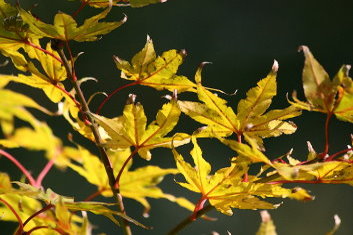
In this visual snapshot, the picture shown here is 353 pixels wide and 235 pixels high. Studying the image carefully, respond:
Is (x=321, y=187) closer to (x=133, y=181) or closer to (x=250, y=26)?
(x=250, y=26)

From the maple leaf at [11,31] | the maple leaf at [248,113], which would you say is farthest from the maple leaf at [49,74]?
the maple leaf at [248,113]

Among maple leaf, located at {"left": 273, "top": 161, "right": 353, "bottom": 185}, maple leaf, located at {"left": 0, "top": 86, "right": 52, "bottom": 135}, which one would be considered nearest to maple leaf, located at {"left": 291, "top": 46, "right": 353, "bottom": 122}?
maple leaf, located at {"left": 273, "top": 161, "right": 353, "bottom": 185}

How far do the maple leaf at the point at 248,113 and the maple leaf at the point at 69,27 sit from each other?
0.28ft

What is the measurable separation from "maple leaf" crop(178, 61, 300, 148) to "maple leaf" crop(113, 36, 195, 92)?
0.11ft

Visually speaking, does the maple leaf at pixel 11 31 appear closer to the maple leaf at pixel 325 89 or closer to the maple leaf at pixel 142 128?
the maple leaf at pixel 142 128

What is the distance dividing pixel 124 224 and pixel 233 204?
0.31 feet

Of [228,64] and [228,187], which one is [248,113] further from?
[228,64]

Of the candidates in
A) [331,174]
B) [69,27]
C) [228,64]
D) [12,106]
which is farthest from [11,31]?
[228,64]

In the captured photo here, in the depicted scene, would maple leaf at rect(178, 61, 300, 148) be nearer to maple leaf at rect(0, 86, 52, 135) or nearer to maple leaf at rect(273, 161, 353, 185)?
maple leaf at rect(273, 161, 353, 185)

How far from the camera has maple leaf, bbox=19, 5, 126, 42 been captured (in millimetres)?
455

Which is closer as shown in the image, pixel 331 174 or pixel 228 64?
pixel 331 174

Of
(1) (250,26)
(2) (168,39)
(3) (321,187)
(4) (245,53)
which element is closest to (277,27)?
(1) (250,26)

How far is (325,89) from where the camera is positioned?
0.41 metres

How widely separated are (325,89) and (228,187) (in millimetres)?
108
